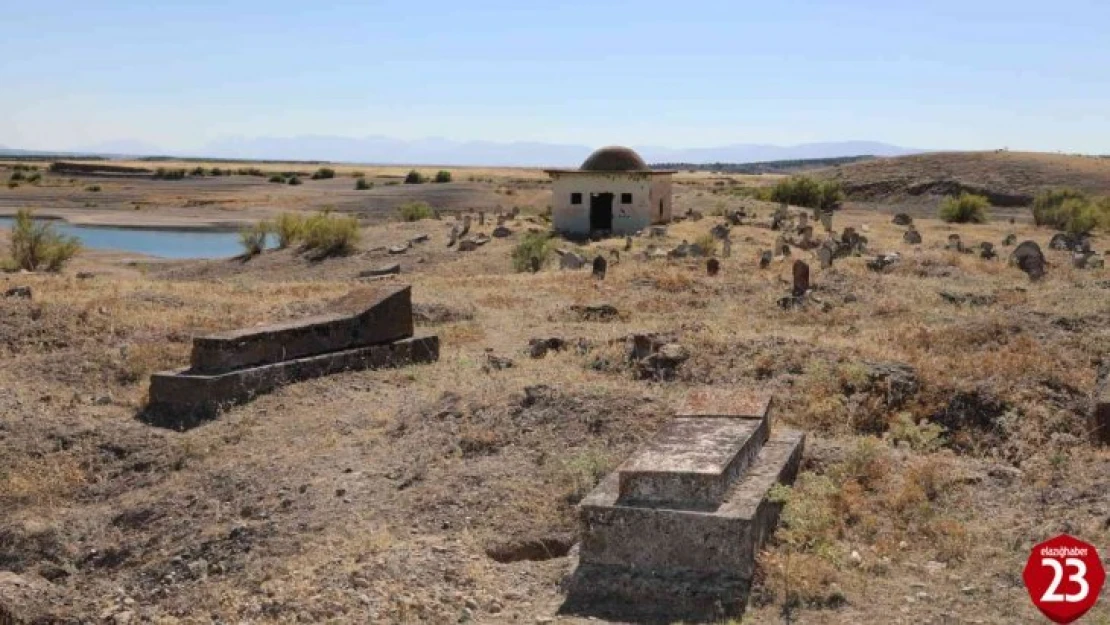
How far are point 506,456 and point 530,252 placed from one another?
1762cm

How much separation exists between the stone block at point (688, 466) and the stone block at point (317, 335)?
5720 mm

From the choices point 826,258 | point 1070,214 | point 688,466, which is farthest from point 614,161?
point 688,466

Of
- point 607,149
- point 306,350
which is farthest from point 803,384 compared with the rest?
point 607,149

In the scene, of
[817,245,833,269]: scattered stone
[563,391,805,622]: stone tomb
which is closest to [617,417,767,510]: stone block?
[563,391,805,622]: stone tomb

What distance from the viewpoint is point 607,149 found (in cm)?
3500

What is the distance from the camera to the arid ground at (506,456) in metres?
7.08

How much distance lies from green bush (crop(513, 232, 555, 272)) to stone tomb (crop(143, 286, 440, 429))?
12354 mm

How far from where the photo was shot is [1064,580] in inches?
225

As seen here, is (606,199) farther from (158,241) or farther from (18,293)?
(158,241)

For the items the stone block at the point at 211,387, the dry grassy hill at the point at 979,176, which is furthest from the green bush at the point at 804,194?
the stone block at the point at 211,387

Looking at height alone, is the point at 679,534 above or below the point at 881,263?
below

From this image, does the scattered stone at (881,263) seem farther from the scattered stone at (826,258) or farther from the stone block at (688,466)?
the stone block at (688,466)

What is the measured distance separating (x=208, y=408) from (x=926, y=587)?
7.79 m

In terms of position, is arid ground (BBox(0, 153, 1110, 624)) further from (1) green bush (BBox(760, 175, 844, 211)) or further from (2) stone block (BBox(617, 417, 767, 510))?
(1) green bush (BBox(760, 175, 844, 211))
